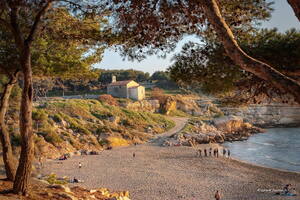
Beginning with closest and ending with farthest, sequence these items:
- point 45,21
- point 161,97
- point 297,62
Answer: point 297,62
point 45,21
point 161,97

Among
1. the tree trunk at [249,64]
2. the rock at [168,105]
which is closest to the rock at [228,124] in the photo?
the rock at [168,105]

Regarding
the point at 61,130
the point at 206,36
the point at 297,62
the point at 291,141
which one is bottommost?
the point at 291,141

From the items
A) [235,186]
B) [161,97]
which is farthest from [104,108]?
[235,186]

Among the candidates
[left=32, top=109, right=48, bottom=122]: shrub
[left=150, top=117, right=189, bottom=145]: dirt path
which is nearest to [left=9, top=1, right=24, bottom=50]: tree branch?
[left=32, top=109, right=48, bottom=122]: shrub

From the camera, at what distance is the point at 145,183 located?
16359 mm

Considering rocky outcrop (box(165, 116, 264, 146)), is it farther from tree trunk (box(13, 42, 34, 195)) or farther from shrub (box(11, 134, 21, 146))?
tree trunk (box(13, 42, 34, 195))

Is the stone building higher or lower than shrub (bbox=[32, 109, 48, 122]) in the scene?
higher

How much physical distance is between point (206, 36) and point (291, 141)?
3359cm

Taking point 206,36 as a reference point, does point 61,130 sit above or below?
below

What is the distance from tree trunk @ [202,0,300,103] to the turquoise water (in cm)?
2126

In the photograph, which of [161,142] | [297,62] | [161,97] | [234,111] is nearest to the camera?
[297,62]

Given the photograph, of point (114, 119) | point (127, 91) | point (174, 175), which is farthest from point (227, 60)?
point (127, 91)

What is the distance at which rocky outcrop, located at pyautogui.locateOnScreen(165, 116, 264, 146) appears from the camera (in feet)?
115

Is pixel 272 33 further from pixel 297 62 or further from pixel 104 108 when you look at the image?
pixel 104 108
